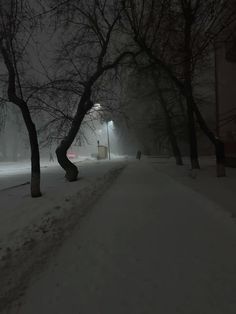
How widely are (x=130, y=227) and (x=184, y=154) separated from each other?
38346 mm

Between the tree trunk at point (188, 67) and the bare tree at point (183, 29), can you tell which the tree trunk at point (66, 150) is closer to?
the bare tree at point (183, 29)

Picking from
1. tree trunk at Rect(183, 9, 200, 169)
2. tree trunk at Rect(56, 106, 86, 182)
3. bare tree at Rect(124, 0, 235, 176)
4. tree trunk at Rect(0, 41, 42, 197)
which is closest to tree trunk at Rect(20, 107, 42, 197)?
tree trunk at Rect(0, 41, 42, 197)

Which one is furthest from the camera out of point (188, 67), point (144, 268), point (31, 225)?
point (188, 67)

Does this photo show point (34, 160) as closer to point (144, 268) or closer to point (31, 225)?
point (31, 225)

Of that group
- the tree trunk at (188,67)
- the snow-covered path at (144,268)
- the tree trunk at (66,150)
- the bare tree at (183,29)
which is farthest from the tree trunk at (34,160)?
the tree trunk at (188,67)

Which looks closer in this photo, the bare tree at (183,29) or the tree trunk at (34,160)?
→ the bare tree at (183,29)

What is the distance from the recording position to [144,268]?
4.65 metres

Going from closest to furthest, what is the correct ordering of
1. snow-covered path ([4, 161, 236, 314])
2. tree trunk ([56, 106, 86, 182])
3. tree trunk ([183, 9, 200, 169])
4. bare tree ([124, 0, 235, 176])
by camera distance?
snow-covered path ([4, 161, 236, 314])
bare tree ([124, 0, 235, 176])
tree trunk ([183, 9, 200, 169])
tree trunk ([56, 106, 86, 182])

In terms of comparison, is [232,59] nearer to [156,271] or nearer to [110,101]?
[110,101]

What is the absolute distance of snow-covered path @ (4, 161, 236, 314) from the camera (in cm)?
370

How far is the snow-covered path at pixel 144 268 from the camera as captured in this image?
12.1 ft

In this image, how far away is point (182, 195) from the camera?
1036cm

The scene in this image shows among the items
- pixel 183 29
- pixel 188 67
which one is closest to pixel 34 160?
pixel 188 67

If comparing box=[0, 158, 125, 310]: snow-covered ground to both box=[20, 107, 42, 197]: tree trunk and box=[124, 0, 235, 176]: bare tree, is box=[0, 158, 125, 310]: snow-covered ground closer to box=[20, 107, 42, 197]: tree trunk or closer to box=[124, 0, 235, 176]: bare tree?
box=[20, 107, 42, 197]: tree trunk
